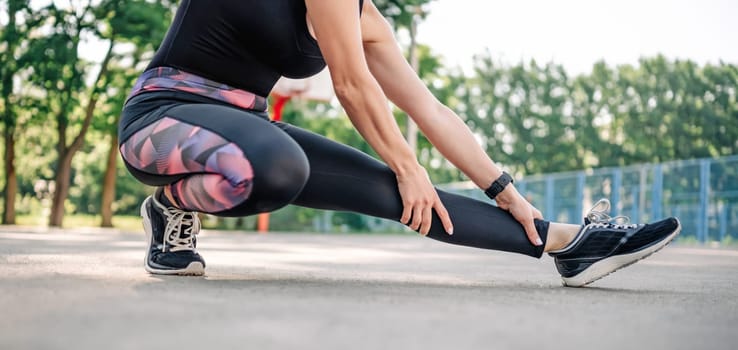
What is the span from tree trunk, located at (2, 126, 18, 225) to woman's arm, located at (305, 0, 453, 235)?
1588 cm

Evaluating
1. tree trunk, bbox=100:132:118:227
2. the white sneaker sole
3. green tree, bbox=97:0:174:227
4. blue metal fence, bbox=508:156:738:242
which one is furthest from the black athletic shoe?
tree trunk, bbox=100:132:118:227

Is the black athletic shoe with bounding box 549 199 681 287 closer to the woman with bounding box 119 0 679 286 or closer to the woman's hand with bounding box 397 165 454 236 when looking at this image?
the woman with bounding box 119 0 679 286

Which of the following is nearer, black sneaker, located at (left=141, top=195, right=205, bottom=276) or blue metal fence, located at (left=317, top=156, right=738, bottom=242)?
black sneaker, located at (left=141, top=195, right=205, bottom=276)

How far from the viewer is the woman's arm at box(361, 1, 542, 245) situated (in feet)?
7.47

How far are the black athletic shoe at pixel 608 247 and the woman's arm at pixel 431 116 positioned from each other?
139 millimetres

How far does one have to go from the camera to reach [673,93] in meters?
30.6

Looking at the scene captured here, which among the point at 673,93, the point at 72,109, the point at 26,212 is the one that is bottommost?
the point at 26,212

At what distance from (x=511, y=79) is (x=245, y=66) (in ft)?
110

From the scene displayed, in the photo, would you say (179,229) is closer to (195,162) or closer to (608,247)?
(195,162)

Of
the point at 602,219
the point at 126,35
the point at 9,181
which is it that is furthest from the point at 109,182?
the point at 602,219

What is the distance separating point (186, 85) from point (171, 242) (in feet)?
1.57

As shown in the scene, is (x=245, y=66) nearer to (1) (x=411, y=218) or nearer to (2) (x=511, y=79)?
(1) (x=411, y=218)

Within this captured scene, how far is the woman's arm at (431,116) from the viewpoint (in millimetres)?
2275

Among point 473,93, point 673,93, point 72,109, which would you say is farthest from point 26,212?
point 673,93
